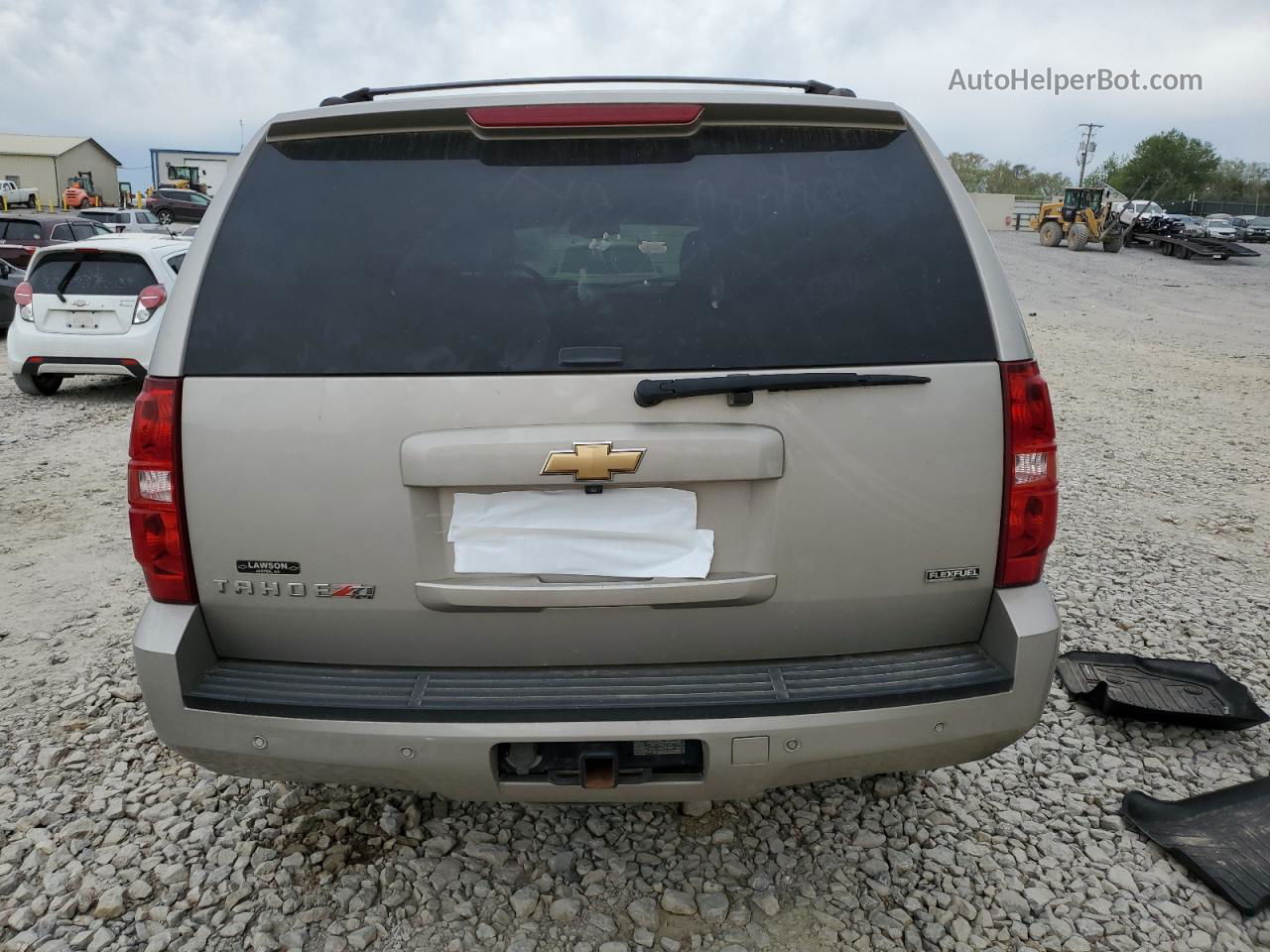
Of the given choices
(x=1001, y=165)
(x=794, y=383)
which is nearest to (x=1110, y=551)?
(x=794, y=383)

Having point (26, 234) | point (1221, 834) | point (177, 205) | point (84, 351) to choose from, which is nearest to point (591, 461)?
point (1221, 834)

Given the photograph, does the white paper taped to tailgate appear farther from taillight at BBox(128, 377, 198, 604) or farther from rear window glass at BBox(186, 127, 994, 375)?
taillight at BBox(128, 377, 198, 604)

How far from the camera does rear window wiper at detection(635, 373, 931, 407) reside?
6.57 feet

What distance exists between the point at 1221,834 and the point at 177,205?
1762 inches

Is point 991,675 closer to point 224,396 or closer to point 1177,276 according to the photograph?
point 224,396

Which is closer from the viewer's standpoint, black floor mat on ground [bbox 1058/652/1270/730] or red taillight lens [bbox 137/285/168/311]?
black floor mat on ground [bbox 1058/652/1270/730]

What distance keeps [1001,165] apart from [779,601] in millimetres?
Result: 110722

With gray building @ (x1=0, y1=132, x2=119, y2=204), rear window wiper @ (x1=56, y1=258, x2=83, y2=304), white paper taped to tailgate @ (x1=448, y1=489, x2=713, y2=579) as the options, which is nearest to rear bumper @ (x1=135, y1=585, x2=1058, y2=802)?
white paper taped to tailgate @ (x1=448, y1=489, x2=713, y2=579)

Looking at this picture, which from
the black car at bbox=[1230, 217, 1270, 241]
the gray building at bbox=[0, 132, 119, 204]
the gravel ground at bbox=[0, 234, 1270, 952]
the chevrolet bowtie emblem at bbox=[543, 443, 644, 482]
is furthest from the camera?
the gray building at bbox=[0, 132, 119, 204]

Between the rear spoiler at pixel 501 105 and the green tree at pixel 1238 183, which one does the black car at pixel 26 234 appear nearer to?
the rear spoiler at pixel 501 105

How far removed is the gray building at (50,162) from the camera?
222 ft

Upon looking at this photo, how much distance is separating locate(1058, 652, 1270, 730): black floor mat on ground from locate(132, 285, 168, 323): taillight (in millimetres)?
9231

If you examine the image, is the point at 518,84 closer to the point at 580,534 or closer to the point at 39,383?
the point at 580,534

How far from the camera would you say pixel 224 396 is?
2.05 metres
